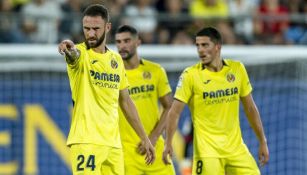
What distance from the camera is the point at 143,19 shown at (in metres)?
17.0

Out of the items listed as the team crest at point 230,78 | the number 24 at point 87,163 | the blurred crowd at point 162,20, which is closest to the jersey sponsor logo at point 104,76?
the number 24 at point 87,163

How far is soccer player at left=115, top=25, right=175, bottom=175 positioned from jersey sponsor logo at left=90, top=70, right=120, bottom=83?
194 cm

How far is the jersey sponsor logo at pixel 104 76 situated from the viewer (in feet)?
33.1

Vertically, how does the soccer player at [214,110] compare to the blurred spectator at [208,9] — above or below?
below

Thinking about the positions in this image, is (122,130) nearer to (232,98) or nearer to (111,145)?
(232,98)

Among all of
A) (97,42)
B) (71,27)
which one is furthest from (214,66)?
(71,27)

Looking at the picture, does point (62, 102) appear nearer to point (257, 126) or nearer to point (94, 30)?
point (257, 126)

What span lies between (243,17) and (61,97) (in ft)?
10.6

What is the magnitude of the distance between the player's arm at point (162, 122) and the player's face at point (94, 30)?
2.45 m

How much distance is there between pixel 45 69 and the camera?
16.1m

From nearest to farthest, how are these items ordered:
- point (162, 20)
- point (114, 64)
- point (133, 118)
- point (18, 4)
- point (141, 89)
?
point (114, 64) < point (133, 118) < point (141, 89) < point (162, 20) < point (18, 4)

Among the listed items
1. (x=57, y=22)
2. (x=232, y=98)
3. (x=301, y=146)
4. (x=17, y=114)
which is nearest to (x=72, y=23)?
(x=57, y=22)

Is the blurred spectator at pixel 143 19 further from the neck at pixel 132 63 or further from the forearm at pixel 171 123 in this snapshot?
the forearm at pixel 171 123

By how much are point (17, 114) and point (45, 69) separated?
818 mm
